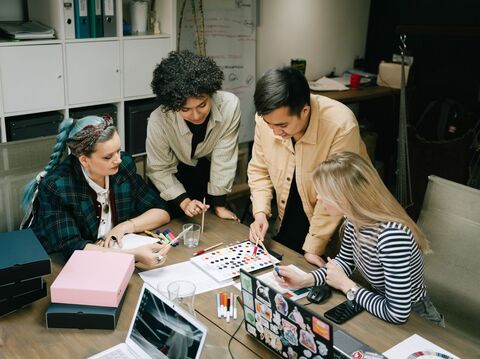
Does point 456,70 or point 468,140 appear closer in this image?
point 468,140

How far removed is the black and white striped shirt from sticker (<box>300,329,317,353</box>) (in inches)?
16.8

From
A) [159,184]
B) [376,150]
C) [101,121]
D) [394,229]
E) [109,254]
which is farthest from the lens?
[376,150]

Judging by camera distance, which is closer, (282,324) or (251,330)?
(282,324)

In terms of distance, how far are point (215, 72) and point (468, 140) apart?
2377 mm

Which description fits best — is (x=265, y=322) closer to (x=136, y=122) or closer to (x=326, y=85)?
(x=136, y=122)

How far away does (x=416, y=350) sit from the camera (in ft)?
5.09

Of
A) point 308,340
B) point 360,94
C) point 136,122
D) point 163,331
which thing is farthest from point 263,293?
point 360,94

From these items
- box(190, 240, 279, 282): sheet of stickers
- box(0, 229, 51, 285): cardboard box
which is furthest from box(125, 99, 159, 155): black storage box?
box(0, 229, 51, 285): cardboard box

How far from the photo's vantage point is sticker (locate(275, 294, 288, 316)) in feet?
4.52

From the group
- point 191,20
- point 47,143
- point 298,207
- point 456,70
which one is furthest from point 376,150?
point 47,143

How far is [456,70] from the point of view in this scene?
4.92 meters

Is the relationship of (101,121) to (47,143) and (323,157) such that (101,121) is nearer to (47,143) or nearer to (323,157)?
(47,143)

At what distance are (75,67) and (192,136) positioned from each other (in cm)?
102

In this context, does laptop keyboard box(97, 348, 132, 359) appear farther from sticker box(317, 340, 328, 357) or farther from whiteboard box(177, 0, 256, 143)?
whiteboard box(177, 0, 256, 143)
